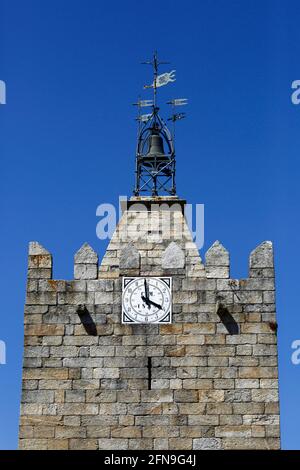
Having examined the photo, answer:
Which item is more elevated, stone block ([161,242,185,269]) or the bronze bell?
the bronze bell

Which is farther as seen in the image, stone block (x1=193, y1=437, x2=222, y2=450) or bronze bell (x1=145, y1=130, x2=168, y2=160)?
bronze bell (x1=145, y1=130, x2=168, y2=160)

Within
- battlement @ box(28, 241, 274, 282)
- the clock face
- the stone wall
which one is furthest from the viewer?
battlement @ box(28, 241, 274, 282)

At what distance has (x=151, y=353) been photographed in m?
29.1

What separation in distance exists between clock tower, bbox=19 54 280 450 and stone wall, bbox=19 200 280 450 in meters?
0.02

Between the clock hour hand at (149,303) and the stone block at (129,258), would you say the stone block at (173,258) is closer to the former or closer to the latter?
the stone block at (129,258)

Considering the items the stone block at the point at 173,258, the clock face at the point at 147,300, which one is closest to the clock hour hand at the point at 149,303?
the clock face at the point at 147,300

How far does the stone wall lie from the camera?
2850cm

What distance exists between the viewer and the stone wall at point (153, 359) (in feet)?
93.5

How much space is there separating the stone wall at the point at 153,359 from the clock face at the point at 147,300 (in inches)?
6.3

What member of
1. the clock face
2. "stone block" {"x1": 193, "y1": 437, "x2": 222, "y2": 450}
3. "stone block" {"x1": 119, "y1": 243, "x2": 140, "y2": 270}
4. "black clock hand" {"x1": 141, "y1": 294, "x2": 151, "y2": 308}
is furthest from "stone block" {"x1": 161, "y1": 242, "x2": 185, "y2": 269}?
"stone block" {"x1": 193, "y1": 437, "x2": 222, "y2": 450}

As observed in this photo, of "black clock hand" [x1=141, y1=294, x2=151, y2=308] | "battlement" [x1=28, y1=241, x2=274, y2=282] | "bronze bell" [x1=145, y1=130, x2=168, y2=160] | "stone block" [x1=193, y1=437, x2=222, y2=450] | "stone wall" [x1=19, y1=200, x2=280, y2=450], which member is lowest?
"stone block" [x1=193, y1=437, x2=222, y2=450]

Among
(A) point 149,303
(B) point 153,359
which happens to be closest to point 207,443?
(B) point 153,359

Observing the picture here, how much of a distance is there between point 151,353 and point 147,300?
1.27m

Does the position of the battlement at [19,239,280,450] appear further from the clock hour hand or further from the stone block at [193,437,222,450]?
the clock hour hand
